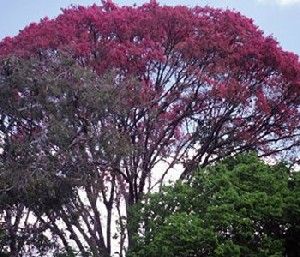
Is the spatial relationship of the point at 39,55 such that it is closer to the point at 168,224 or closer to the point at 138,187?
the point at 138,187

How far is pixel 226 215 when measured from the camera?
8828 mm

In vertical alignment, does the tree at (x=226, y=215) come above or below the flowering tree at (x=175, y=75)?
below

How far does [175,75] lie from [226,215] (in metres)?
4.20

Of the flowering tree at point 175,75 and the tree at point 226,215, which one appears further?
the flowering tree at point 175,75

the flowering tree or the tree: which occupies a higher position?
the flowering tree

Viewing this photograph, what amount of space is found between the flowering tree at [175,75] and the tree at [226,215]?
1.27m

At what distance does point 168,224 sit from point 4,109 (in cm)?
348

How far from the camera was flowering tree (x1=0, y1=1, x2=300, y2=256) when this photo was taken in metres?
11.8

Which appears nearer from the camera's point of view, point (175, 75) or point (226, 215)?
point (226, 215)

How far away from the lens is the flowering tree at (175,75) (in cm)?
1179

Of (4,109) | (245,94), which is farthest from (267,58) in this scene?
(4,109)

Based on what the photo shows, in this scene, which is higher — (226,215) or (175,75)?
(175,75)

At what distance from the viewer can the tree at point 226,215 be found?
887 centimetres

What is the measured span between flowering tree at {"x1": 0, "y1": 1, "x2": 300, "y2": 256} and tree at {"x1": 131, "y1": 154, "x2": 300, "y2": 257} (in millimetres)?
1270
